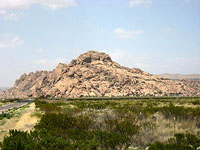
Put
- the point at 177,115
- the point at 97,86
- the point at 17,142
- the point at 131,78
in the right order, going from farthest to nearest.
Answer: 1. the point at 131,78
2. the point at 97,86
3. the point at 177,115
4. the point at 17,142

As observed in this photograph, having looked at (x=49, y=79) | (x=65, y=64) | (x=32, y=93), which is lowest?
(x=32, y=93)

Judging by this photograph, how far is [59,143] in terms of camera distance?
6844 mm

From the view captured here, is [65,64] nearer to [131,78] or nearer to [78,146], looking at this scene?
[131,78]

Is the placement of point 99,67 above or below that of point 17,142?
above

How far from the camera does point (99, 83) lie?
341 feet

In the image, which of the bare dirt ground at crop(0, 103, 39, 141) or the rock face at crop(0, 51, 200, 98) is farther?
the rock face at crop(0, 51, 200, 98)

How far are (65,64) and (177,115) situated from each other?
109 meters

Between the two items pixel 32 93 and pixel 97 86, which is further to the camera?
pixel 32 93

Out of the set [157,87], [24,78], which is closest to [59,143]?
[157,87]

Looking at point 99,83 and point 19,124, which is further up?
point 99,83

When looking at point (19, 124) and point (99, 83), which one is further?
point (99, 83)

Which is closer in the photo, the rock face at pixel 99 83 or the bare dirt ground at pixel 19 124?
the bare dirt ground at pixel 19 124

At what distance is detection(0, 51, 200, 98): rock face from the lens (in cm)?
9988

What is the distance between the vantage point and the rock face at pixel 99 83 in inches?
3932
